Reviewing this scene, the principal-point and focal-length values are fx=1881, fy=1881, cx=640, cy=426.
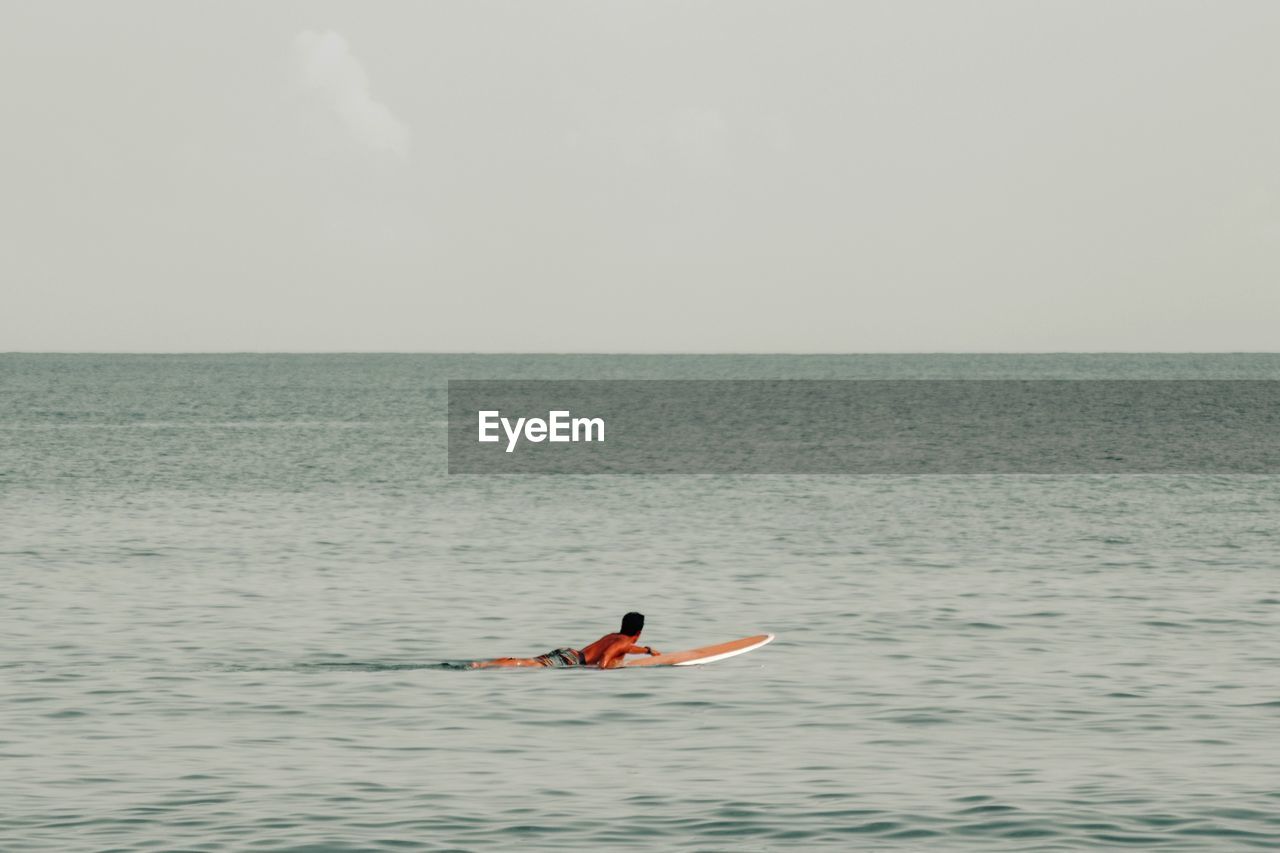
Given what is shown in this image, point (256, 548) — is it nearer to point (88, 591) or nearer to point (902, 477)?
point (88, 591)

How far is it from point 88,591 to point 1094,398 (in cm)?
16076

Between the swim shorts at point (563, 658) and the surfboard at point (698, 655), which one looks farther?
the surfboard at point (698, 655)

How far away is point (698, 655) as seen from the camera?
28.4 m

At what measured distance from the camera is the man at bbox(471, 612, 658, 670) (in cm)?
2748

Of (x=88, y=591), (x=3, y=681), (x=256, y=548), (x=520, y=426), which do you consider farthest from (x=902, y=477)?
(x=520, y=426)

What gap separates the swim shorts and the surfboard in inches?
26.5

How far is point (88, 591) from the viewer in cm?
3638

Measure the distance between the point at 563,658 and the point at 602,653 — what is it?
23.0 inches

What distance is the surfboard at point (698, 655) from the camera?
28.0 m
